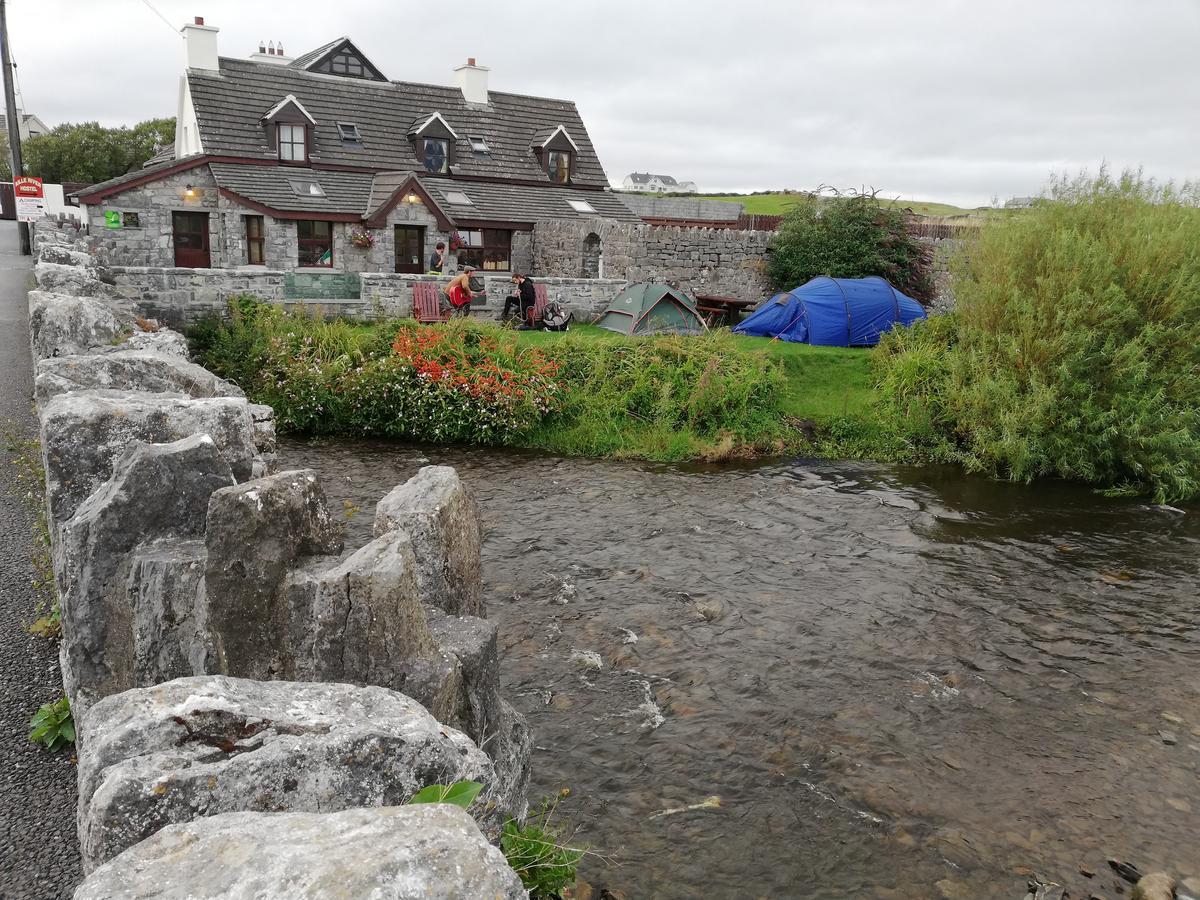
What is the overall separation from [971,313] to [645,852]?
1512 centimetres

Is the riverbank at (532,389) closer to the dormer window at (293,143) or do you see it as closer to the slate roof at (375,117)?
the dormer window at (293,143)

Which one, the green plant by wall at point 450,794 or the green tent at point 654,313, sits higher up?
the green tent at point 654,313

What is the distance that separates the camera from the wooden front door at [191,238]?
2805 cm

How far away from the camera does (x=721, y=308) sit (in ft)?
84.5

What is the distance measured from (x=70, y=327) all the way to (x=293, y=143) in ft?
82.2

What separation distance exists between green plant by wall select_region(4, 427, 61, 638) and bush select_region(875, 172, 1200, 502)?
1425 centimetres

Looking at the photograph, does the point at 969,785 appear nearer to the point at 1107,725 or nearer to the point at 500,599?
the point at 1107,725

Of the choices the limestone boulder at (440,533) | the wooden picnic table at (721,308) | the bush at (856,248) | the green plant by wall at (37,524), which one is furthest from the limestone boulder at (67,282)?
the bush at (856,248)

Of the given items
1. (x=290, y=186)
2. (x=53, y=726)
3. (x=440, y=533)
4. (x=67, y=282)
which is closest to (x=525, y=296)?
(x=290, y=186)

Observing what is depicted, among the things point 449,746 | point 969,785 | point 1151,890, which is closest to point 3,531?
point 449,746

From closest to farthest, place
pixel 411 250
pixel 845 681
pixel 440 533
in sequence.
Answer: pixel 440 533, pixel 845 681, pixel 411 250

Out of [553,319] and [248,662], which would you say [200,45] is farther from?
[248,662]

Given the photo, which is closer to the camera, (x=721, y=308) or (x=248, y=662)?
(x=248, y=662)

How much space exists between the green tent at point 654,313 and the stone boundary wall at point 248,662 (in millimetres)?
15943
